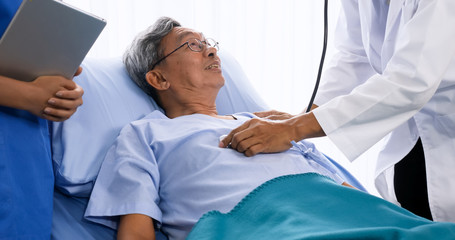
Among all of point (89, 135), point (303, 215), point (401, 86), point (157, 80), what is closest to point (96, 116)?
point (89, 135)

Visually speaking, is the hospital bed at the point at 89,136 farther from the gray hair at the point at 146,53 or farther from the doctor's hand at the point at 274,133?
the doctor's hand at the point at 274,133

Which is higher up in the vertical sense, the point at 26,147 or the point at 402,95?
the point at 402,95

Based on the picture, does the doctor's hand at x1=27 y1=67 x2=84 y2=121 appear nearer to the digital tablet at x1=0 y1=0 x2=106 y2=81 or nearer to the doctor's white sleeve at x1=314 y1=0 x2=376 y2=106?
the digital tablet at x1=0 y1=0 x2=106 y2=81

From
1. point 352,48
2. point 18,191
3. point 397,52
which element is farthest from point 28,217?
point 352,48

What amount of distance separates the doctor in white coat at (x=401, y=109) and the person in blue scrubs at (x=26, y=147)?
47cm

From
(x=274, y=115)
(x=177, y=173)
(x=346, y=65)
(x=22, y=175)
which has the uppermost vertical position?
(x=346, y=65)

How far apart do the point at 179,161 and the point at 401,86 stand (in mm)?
632

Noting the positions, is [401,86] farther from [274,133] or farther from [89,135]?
[89,135]

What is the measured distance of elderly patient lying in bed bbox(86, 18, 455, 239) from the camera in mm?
1254

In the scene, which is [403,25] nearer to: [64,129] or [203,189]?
[203,189]

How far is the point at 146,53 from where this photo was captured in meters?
1.70

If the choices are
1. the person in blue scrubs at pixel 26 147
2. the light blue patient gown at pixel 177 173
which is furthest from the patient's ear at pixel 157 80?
the person in blue scrubs at pixel 26 147

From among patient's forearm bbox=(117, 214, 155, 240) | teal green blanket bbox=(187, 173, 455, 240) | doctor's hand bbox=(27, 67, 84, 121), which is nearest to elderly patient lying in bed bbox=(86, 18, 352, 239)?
patient's forearm bbox=(117, 214, 155, 240)

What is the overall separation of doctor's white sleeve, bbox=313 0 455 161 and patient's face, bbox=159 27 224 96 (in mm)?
477
